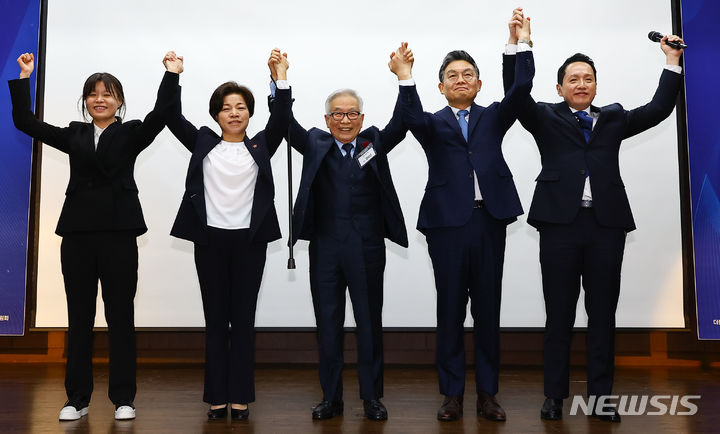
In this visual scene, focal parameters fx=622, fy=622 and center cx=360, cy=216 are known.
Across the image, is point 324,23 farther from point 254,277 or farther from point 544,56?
point 254,277

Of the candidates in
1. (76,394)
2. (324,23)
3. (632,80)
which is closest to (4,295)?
(76,394)

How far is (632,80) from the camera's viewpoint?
4.18m

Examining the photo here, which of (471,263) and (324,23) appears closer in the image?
(471,263)

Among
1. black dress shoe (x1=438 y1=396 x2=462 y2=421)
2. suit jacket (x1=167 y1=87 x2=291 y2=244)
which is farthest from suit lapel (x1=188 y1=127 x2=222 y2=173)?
black dress shoe (x1=438 y1=396 x2=462 y2=421)

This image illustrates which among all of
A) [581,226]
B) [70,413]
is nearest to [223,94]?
[70,413]

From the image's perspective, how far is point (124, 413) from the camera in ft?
8.64

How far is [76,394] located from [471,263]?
1.79 meters

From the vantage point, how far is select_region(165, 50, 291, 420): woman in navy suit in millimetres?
2664

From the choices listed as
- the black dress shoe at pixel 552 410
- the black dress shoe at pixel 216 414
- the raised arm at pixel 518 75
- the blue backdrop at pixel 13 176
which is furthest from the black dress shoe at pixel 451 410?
the blue backdrop at pixel 13 176

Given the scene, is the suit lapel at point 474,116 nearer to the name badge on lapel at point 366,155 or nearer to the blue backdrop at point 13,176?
the name badge on lapel at point 366,155

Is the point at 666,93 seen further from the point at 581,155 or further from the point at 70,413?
the point at 70,413

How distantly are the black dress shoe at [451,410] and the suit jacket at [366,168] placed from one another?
2.34 feet

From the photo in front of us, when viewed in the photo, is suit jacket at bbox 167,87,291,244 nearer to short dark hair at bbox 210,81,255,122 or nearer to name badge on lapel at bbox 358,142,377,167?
short dark hair at bbox 210,81,255,122

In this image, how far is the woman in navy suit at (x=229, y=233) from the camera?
266 cm
